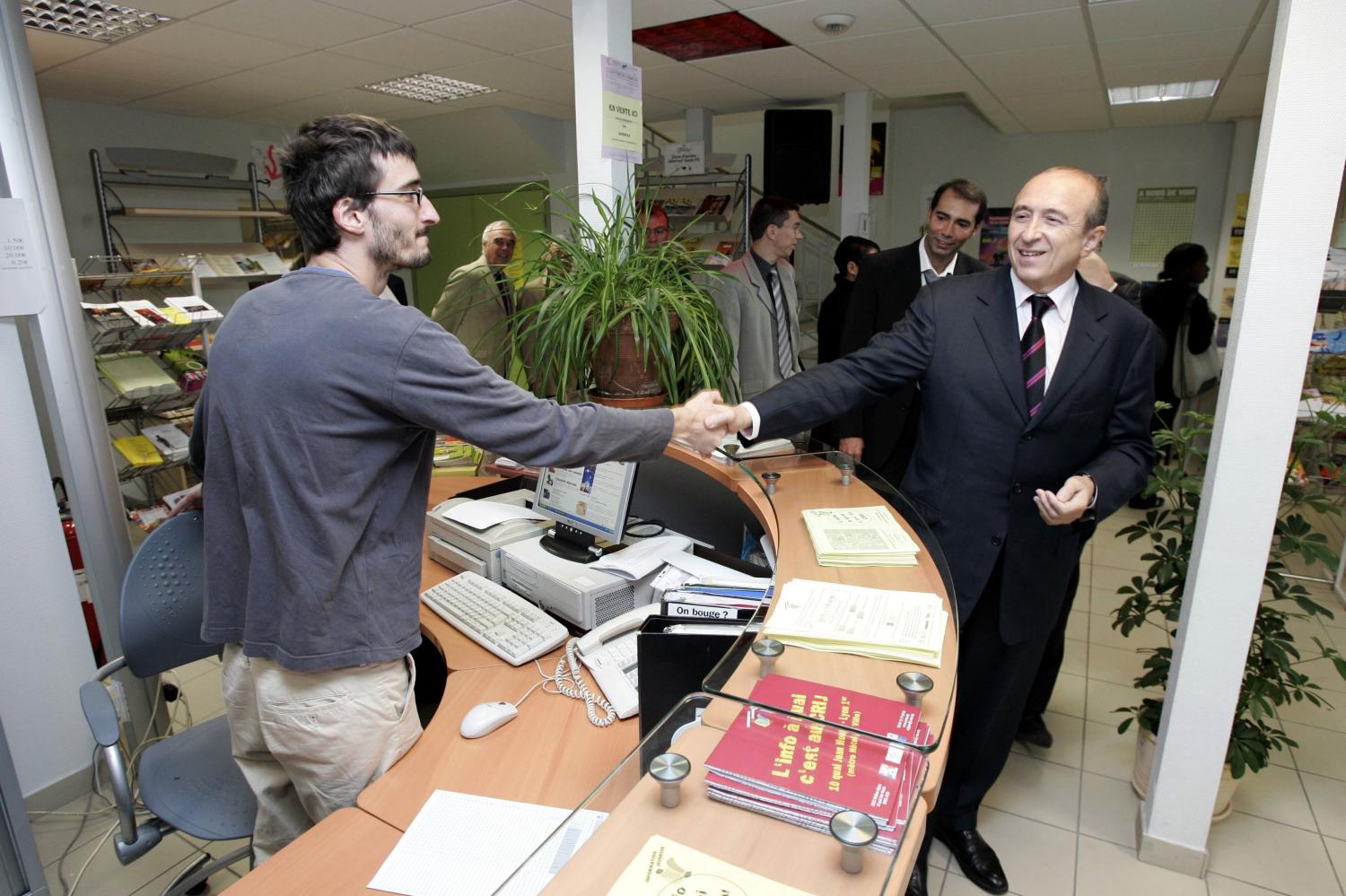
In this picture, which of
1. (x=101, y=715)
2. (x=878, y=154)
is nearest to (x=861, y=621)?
(x=101, y=715)

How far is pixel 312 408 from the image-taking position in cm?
122

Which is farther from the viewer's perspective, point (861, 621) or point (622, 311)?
point (622, 311)

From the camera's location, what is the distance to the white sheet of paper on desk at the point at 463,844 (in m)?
1.14

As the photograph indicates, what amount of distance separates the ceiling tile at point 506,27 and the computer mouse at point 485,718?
10.9 ft

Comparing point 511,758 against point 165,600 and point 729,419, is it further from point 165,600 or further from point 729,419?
point 165,600

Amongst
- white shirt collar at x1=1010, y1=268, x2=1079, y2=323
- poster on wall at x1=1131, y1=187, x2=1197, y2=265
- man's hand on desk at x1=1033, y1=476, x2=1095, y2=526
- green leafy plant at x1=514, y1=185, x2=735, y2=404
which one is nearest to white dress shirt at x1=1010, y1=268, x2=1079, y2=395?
white shirt collar at x1=1010, y1=268, x2=1079, y2=323

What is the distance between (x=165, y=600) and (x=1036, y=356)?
85.2 inches

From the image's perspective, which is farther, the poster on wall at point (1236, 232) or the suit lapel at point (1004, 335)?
the poster on wall at point (1236, 232)

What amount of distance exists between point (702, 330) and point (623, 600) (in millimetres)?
917

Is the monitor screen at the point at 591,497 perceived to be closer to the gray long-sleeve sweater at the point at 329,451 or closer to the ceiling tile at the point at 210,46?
the gray long-sleeve sweater at the point at 329,451

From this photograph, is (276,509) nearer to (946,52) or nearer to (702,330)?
(702,330)

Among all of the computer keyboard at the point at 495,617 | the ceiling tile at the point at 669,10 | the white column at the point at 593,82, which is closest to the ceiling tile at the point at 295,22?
the ceiling tile at the point at 669,10

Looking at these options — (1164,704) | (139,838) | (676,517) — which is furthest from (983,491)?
(139,838)

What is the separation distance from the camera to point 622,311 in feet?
7.55
